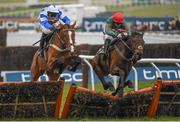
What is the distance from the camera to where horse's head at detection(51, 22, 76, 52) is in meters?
12.0

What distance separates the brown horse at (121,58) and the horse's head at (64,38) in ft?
3.10

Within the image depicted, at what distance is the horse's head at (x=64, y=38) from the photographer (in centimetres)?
1199

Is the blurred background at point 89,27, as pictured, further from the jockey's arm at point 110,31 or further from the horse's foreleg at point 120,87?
the horse's foreleg at point 120,87

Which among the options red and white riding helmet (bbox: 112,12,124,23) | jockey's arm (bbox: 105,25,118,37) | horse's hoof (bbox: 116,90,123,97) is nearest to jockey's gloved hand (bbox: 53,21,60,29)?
jockey's arm (bbox: 105,25,118,37)

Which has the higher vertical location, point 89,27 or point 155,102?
point 155,102

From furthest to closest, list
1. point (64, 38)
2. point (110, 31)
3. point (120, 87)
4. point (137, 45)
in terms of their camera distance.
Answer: point (110, 31) < point (64, 38) < point (137, 45) < point (120, 87)

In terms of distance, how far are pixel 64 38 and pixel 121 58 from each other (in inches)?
43.6

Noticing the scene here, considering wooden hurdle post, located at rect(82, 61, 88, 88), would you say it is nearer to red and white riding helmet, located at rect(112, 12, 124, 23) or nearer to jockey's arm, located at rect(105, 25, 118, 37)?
jockey's arm, located at rect(105, 25, 118, 37)

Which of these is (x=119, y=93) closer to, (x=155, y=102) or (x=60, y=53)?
(x=155, y=102)

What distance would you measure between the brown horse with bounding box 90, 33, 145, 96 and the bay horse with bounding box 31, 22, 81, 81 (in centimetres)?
81

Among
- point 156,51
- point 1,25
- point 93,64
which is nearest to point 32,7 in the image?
point 1,25

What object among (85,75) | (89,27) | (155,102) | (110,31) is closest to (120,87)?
A: (155,102)

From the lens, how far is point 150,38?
24922mm

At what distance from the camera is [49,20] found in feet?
→ 42.5
